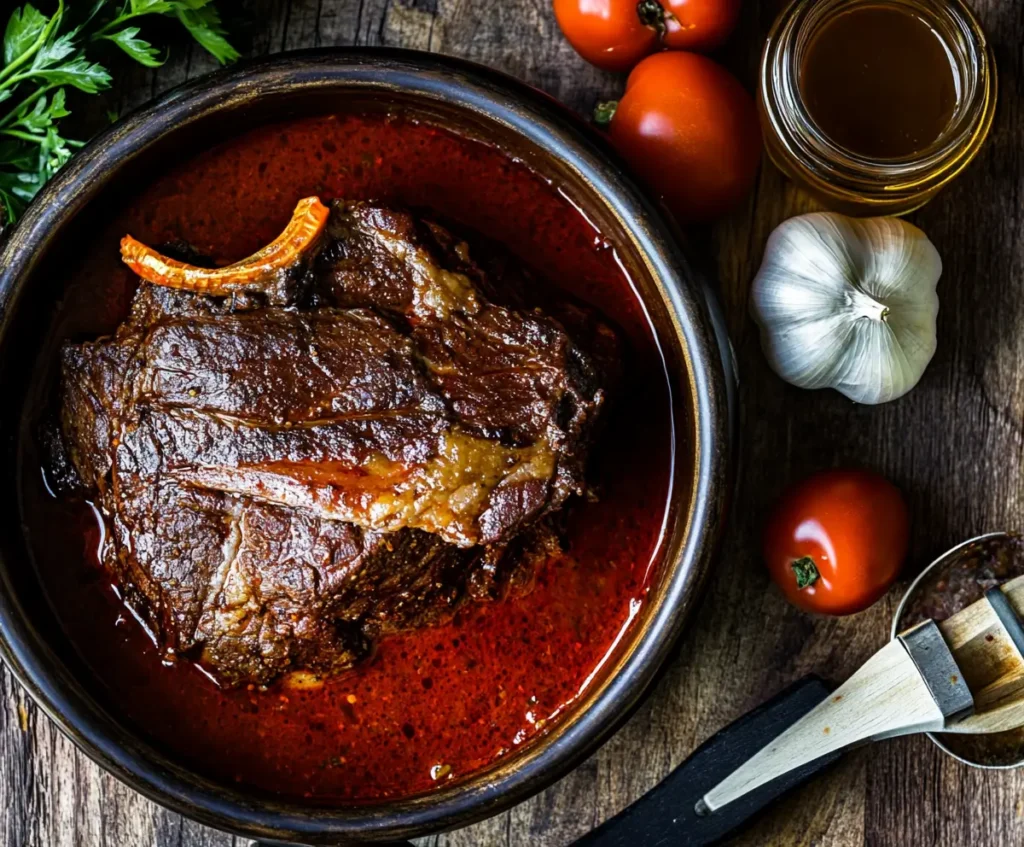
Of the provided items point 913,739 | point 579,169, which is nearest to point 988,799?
point 913,739

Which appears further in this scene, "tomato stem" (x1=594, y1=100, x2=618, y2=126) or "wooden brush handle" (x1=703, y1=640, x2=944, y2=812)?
"tomato stem" (x1=594, y1=100, x2=618, y2=126)

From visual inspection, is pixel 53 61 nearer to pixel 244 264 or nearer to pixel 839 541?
pixel 244 264

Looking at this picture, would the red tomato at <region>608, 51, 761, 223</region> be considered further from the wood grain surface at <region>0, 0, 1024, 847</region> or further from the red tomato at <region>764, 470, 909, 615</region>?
the red tomato at <region>764, 470, 909, 615</region>

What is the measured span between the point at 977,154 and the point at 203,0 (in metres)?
2.08

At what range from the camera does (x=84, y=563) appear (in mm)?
2654

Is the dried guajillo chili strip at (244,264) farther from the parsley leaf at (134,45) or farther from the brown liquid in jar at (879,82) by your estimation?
the brown liquid in jar at (879,82)

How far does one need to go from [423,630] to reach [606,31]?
1.59 meters

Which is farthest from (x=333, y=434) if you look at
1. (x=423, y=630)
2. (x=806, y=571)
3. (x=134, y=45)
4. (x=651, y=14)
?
(x=651, y=14)

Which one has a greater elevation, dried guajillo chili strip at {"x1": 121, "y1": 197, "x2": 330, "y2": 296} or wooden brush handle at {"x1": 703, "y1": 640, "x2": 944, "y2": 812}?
dried guajillo chili strip at {"x1": 121, "y1": 197, "x2": 330, "y2": 296}

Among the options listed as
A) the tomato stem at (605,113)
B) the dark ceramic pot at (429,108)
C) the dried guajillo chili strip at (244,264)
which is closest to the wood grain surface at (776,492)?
the tomato stem at (605,113)

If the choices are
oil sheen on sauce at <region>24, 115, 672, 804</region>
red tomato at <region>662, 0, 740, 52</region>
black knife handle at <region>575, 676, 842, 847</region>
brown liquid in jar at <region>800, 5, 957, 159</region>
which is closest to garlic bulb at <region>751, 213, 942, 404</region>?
brown liquid in jar at <region>800, 5, 957, 159</region>

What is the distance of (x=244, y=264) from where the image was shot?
2465 millimetres

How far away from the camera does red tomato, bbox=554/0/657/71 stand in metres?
2.82

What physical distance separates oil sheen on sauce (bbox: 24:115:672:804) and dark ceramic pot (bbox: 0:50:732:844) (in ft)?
0.39
